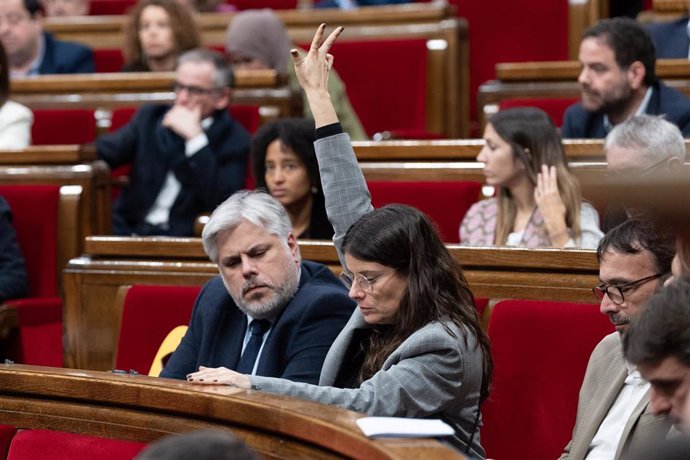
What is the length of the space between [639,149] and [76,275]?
0.65 meters

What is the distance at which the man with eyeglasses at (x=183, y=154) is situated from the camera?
1.87 meters

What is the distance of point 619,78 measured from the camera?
5.62 feet

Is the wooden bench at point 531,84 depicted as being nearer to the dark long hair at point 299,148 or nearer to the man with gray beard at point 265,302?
the dark long hair at point 299,148

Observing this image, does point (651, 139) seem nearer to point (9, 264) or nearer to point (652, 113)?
point (652, 113)

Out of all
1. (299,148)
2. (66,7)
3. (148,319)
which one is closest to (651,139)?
(299,148)

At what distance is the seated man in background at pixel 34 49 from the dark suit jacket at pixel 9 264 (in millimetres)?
690

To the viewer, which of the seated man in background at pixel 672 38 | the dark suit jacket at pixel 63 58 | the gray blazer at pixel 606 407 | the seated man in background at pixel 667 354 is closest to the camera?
the seated man in background at pixel 667 354

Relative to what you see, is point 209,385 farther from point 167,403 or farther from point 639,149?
point 639,149

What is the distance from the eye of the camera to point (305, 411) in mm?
863

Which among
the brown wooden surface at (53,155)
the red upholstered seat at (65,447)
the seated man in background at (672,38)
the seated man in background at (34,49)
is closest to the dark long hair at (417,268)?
the red upholstered seat at (65,447)

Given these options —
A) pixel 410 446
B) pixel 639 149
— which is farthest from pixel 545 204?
pixel 410 446

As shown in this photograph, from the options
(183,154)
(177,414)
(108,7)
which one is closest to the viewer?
(177,414)

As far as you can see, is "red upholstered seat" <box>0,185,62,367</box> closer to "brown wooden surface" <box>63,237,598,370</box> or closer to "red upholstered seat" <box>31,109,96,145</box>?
"brown wooden surface" <box>63,237,598,370</box>

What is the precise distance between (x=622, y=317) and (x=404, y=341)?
167mm
